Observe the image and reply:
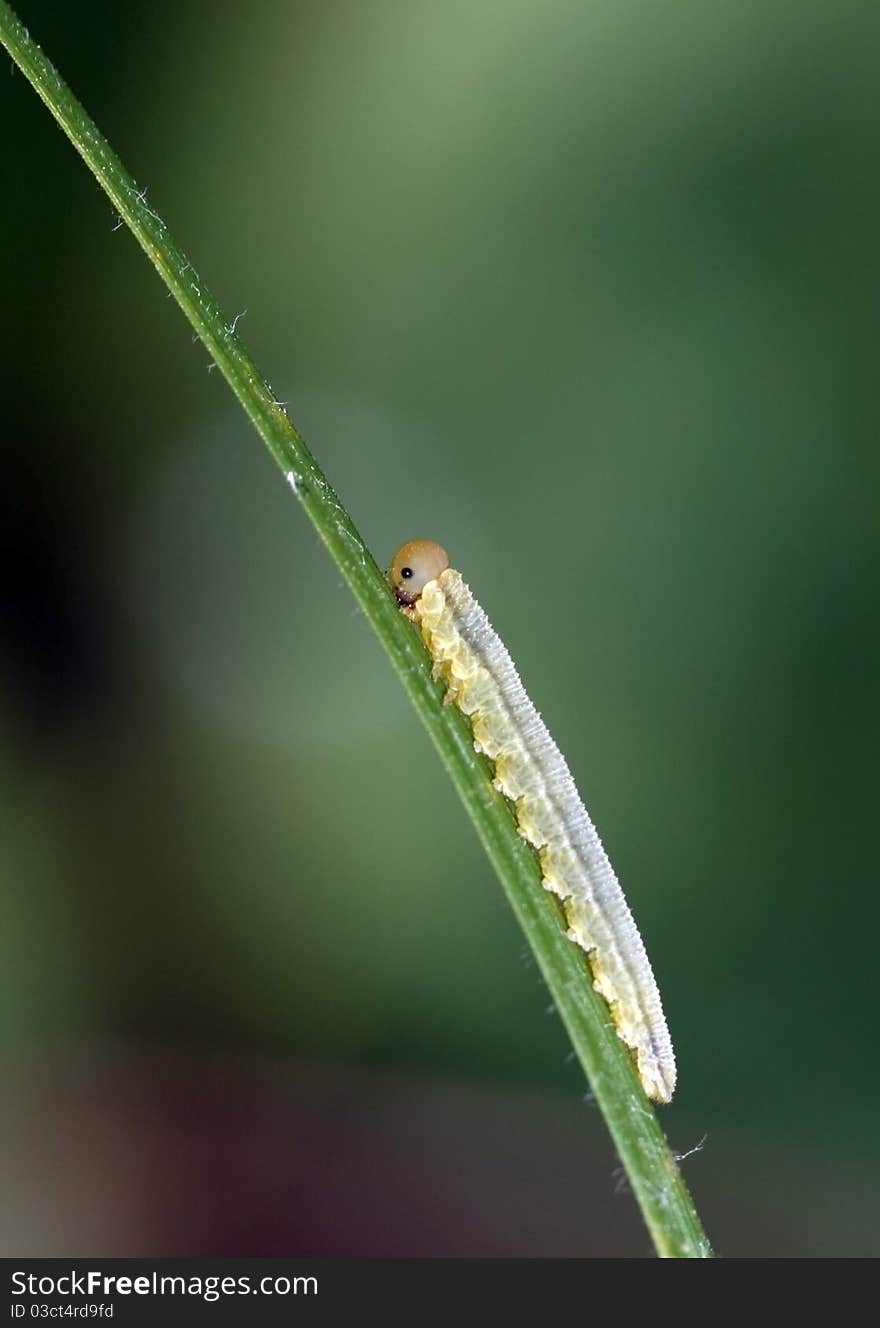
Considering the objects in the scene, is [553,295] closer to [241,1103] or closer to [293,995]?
[293,995]

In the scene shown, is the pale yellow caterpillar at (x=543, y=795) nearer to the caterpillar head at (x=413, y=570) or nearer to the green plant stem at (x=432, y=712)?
the caterpillar head at (x=413, y=570)

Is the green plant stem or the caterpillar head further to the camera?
the caterpillar head

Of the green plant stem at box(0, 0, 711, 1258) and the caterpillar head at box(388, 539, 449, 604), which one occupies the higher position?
the caterpillar head at box(388, 539, 449, 604)

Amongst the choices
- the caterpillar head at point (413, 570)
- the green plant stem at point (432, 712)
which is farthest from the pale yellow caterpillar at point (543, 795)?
the green plant stem at point (432, 712)

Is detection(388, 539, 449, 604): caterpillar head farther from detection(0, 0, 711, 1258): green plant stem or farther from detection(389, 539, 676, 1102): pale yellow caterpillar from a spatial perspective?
detection(0, 0, 711, 1258): green plant stem

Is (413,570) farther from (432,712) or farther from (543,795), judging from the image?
(432,712)

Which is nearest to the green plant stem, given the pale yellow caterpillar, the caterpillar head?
the pale yellow caterpillar
